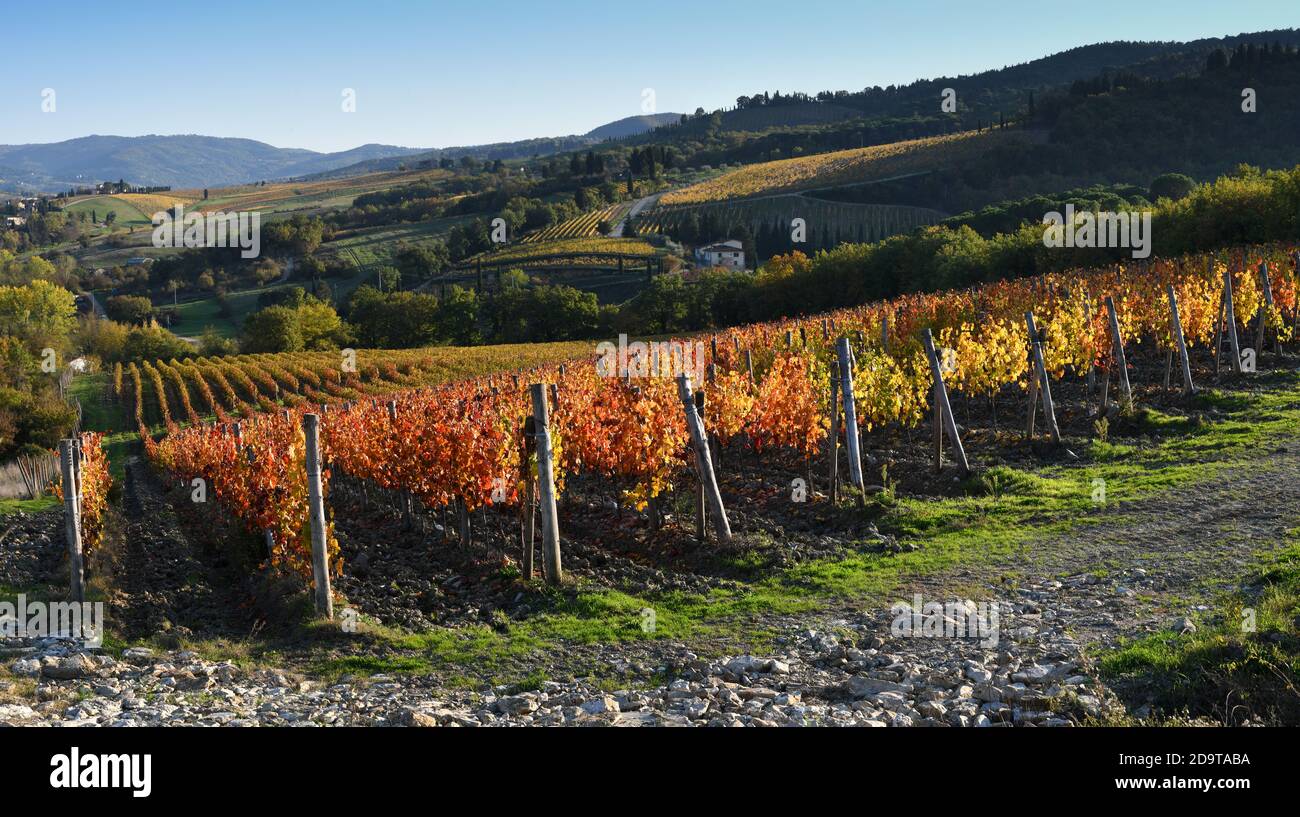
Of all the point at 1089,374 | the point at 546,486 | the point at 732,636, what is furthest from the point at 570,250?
the point at 732,636

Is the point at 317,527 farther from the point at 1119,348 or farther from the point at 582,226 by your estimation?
the point at 582,226

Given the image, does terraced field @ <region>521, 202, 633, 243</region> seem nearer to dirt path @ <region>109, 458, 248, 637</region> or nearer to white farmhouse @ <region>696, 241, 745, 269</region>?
white farmhouse @ <region>696, 241, 745, 269</region>

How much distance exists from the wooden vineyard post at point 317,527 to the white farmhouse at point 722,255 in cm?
8887

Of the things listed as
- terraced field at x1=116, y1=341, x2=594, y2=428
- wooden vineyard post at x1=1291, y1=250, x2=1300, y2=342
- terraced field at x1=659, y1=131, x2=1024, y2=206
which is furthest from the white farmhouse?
wooden vineyard post at x1=1291, y1=250, x2=1300, y2=342

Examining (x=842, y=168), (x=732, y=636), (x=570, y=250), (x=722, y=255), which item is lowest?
(x=732, y=636)

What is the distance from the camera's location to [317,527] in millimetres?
9984

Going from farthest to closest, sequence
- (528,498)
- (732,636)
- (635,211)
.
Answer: (635,211) → (528,498) → (732,636)

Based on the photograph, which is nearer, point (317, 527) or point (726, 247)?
point (317, 527)

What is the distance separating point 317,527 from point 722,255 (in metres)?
91.5

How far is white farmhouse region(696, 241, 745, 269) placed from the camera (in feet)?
323

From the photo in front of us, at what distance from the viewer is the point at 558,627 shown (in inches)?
362

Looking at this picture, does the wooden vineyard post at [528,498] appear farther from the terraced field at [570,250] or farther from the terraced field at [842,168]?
the terraced field at [842,168]

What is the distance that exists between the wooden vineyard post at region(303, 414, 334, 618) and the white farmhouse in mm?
88868

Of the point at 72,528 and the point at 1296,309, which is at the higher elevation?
the point at 1296,309
